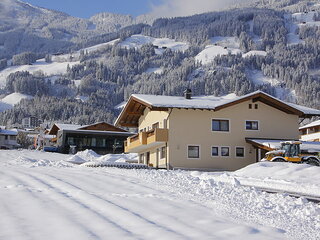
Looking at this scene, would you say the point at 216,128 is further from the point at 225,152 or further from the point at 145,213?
the point at 145,213

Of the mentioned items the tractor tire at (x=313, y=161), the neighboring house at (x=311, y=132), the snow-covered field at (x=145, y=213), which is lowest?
the snow-covered field at (x=145, y=213)

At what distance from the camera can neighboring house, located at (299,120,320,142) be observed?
7144 centimetres

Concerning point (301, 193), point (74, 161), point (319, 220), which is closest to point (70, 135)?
point (74, 161)

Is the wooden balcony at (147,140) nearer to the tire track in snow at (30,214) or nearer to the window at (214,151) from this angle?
the window at (214,151)

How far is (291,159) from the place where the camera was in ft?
106

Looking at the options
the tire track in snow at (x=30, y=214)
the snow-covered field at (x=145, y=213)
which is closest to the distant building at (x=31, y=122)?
the snow-covered field at (x=145, y=213)

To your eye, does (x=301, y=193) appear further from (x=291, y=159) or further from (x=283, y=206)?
(x=291, y=159)

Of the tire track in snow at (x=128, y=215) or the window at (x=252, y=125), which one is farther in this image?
the window at (x=252, y=125)

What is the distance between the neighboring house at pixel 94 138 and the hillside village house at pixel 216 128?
37487 millimetres

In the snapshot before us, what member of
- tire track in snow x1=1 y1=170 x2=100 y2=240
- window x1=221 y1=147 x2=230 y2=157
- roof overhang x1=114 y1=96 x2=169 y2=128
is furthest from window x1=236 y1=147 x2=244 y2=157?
tire track in snow x1=1 y1=170 x2=100 y2=240

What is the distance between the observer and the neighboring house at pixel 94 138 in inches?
3086

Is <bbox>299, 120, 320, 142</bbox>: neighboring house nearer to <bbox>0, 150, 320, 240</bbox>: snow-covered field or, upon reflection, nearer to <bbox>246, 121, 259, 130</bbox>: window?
<bbox>246, 121, 259, 130</bbox>: window

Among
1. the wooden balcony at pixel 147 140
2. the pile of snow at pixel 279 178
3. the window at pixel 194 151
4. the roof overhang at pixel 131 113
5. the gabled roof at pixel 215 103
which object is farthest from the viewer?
the roof overhang at pixel 131 113

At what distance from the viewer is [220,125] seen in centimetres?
4006
